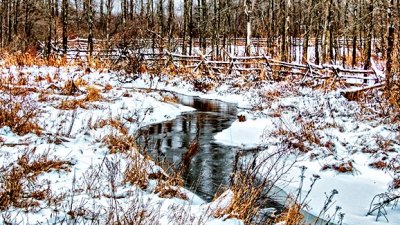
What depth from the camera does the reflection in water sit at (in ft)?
19.7

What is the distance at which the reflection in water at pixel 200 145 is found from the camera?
6004 millimetres

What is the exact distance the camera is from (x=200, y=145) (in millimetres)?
8352

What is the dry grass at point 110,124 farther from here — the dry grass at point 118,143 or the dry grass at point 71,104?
the dry grass at point 71,104

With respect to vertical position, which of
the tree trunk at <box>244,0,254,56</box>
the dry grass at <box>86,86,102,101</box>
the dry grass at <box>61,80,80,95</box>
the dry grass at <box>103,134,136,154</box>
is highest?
the tree trunk at <box>244,0,254,56</box>

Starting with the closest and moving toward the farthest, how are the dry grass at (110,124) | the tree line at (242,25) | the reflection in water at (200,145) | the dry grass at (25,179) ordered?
1. the dry grass at (25,179)
2. the reflection in water at (200,145)
3. the dry grass at (110,124)
4. the tree line at (242,25)

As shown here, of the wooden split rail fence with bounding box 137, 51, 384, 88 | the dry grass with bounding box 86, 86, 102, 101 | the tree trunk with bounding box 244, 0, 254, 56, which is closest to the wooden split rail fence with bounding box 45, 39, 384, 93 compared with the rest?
the wooden split rail fence with bounding box 137, 51, 384, 88

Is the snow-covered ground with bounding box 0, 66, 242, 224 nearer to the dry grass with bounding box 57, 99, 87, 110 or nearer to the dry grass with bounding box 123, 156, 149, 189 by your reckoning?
the dry grass with bounding box 123, 156, 149, 189

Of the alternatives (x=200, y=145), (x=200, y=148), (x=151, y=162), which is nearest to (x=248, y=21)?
(x=200, y=145)

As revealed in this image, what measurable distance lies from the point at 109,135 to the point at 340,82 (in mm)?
9981

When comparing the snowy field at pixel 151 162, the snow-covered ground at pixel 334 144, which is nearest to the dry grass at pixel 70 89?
the snowy field at pixel 151 162

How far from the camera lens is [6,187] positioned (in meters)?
4.10

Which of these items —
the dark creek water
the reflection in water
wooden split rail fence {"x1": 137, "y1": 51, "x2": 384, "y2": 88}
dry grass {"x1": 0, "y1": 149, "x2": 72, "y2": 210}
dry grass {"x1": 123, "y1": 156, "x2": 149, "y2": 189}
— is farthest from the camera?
wooden split rail fence {"x1": 137, "y1": 51, "x2": 384, "y2": 88}

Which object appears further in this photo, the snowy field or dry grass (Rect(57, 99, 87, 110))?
dry grass (Rect(57, 99, 87, 110))

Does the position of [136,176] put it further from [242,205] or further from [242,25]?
[242,25]
